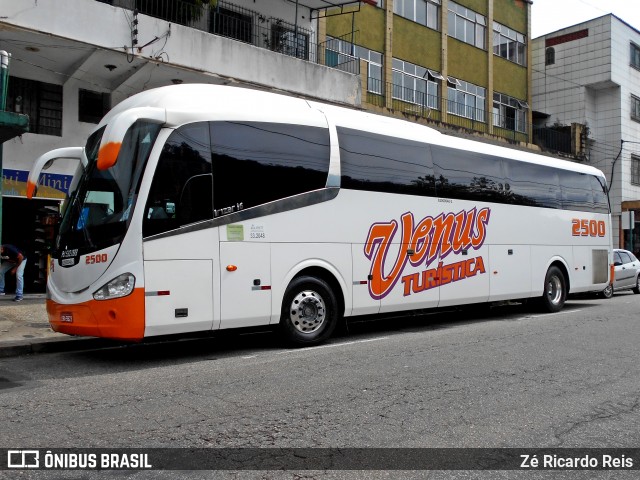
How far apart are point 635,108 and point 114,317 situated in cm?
3791

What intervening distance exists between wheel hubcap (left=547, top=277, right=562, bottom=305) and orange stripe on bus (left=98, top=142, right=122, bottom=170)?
10944mm

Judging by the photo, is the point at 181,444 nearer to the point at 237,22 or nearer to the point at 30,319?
the point at 30,319

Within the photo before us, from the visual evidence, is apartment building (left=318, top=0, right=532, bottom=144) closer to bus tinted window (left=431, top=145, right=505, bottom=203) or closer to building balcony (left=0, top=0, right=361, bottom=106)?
building balcony (left=0, top=0, right=361, bottom=106)

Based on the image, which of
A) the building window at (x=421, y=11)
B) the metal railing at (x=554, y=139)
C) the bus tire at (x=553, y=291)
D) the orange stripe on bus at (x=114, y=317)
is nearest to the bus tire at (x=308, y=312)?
the orange stripe on bus at (x=114, y=317)

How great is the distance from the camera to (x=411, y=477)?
3986 millimetres

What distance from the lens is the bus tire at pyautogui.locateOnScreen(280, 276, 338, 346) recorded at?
8.73 metres

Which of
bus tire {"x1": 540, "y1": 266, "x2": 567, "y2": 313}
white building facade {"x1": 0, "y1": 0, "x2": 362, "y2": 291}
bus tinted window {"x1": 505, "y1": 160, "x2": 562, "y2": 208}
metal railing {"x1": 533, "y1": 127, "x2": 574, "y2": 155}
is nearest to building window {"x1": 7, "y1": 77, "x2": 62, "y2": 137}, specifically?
white building facade {"x1": 0, "y1": 0, "x2": 362, "y2": 291}

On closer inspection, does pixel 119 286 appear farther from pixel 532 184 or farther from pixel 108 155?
pixel 532 184

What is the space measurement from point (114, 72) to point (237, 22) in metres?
4.61

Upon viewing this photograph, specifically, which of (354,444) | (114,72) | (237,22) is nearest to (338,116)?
(354,444)

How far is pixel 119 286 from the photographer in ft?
23.7

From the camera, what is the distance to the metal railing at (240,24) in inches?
618

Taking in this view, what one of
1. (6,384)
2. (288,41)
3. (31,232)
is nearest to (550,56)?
(288,41)

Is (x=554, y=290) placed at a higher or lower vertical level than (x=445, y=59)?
lower
